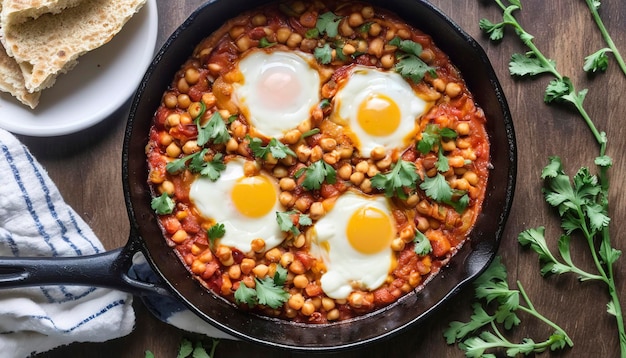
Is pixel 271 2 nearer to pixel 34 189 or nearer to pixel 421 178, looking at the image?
pixel 421 178

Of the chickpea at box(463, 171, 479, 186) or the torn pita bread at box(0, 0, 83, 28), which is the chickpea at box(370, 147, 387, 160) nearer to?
the chickpea at box(463, 171, 479, 186)

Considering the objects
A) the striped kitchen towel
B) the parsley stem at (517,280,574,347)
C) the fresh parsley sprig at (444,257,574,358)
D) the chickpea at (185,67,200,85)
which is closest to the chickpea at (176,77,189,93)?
the chickpea at (185,67,200,85)

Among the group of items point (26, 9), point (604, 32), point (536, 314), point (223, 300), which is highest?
point (604, 32)

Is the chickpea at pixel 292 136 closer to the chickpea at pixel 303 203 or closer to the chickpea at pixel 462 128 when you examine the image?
the chickpea at pixel 303 203

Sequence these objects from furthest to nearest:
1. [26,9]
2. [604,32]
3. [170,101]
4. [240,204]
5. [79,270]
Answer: [604,32]
[170,101]
[240,204]
[26,9]
[79,270]

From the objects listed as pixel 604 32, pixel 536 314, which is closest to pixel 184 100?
pixel 536 314

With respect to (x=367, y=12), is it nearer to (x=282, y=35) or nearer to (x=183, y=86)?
(x=282, y=35)
